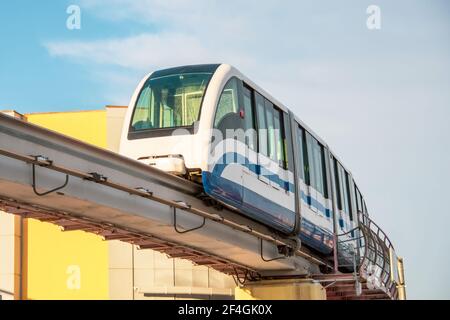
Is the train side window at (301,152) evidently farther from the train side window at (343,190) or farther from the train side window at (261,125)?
the train side window at (343,190)

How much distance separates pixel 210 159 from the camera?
14711 millimetres

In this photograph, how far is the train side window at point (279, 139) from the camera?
1787cm

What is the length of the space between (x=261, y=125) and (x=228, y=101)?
4.52ft

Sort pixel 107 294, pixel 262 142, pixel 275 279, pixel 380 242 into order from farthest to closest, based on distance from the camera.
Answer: pixel 107 294 → pixel 380 242 → pixel 275 279 → pixel 262 142

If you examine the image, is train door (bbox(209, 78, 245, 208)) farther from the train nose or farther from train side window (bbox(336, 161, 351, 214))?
train side window (bbox(336, 161, 351, 214))

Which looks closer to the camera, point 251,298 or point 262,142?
point 262,142

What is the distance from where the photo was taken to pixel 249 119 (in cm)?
1648

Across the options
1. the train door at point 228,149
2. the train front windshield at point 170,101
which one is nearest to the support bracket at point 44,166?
the train door at point 228,149

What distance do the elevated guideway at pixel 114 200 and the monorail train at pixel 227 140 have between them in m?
0.41

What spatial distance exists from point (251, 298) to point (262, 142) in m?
5.20

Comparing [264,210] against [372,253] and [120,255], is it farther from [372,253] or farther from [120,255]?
[120,255]
